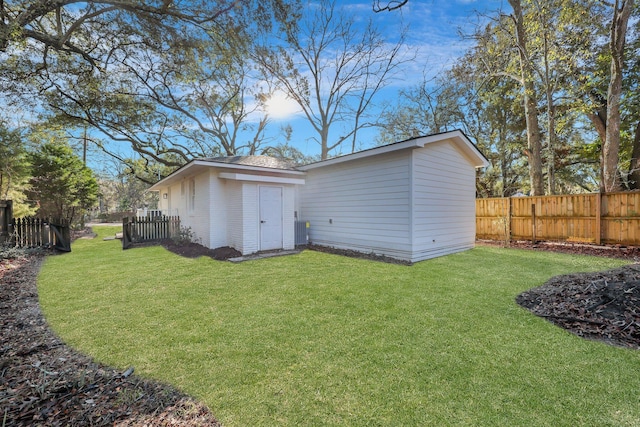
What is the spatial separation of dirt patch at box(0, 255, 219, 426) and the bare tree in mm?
17148

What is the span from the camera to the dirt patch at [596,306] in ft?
9.92

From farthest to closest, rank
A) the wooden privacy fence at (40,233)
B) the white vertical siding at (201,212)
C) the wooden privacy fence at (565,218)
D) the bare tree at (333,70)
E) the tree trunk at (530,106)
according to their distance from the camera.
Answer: the bare tree at (333,70), the tree trunk at (530,106), the white vertical siding at (201,212), the wooden privacy fence at (40,233), the wooden privacy fence at (565,218)

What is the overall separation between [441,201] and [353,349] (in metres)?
6.58

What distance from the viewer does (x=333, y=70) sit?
19234 mm

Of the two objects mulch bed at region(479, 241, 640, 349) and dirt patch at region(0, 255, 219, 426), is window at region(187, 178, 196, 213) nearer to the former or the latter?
dirt patch at region(0, 255, 219, 426)

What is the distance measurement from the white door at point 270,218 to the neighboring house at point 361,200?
3 cm

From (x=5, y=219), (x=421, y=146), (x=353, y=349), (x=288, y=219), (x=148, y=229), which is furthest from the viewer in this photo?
(x=148, y=229)

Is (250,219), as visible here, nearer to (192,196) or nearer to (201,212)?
(201,212)

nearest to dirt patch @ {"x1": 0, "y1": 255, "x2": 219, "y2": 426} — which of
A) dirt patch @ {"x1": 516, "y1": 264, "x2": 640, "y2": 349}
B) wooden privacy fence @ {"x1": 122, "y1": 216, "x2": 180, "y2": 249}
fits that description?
dirt patch @ {"x1": 516, "y1": 264, "x2": 640, "y2": 349}

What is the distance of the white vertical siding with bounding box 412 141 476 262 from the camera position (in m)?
7.32

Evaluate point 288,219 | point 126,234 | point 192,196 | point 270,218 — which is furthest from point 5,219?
point 288,219

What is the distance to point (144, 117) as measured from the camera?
52.8 ft

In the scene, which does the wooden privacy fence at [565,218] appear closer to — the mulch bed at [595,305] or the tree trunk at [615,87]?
the tree trunk at [615,87]

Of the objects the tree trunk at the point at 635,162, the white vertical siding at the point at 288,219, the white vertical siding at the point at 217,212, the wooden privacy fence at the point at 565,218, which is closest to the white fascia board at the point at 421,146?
the white vertical siding at the point at 288,219
